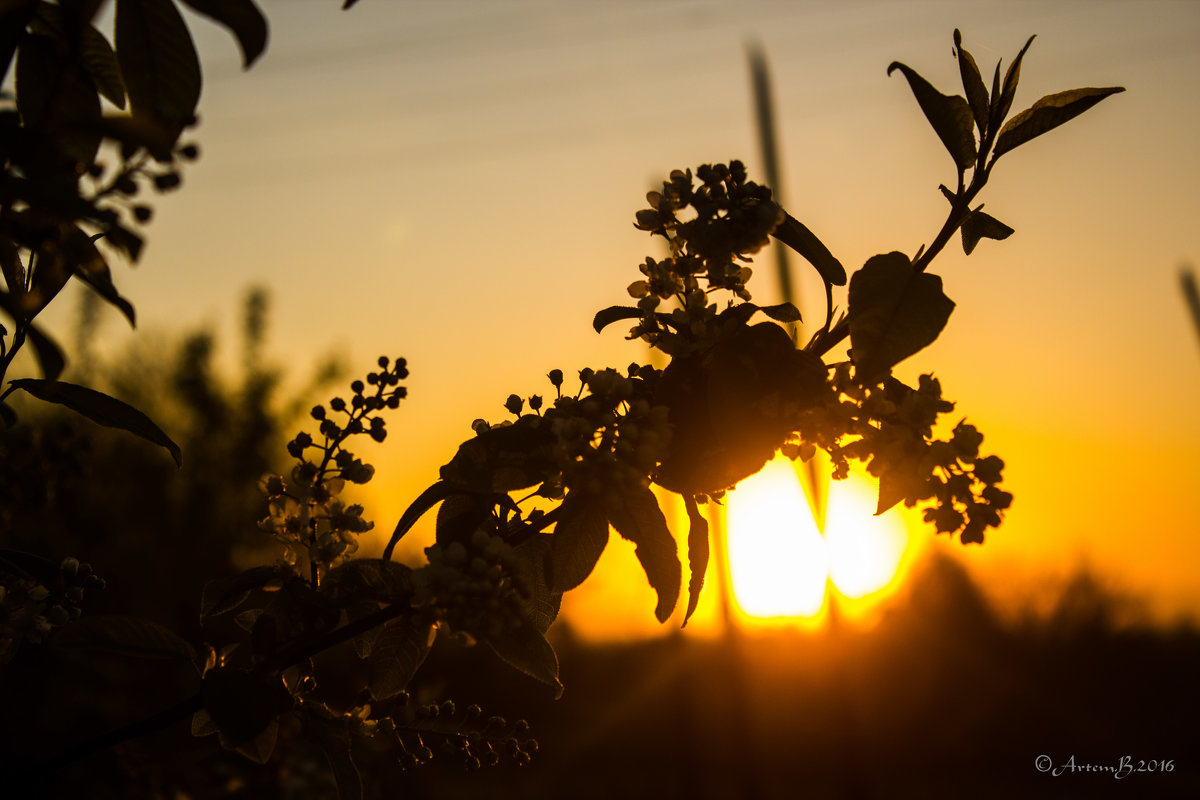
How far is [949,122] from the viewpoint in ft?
5.08

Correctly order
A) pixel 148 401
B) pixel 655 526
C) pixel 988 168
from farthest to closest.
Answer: pixel 148 401, pixel 988 168, pixel 655 526

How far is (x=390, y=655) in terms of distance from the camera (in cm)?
144

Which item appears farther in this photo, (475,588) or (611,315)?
(611,315)

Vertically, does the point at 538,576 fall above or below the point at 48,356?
below

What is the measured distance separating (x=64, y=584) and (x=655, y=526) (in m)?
1.02

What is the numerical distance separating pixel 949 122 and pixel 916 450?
0.63 meters

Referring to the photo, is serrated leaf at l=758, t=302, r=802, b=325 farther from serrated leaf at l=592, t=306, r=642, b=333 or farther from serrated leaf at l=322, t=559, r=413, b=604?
serrated leaf at l=322, t=559, r=413, b=604

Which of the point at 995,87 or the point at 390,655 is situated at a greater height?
the point at 995,87

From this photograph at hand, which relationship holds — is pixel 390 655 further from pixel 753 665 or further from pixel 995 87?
pixel 753 665

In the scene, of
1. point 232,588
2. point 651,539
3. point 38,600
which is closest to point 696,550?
point 651,539

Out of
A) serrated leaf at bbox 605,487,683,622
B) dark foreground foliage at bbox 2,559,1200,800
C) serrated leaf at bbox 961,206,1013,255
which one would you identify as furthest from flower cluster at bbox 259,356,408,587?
dark foreground foliage at bbox 2,559,1200,800

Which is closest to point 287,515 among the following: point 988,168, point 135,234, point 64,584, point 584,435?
point 64,584

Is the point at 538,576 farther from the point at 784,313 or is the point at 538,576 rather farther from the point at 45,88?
the point at 45,88

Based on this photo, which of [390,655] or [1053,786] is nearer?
[390,655]
